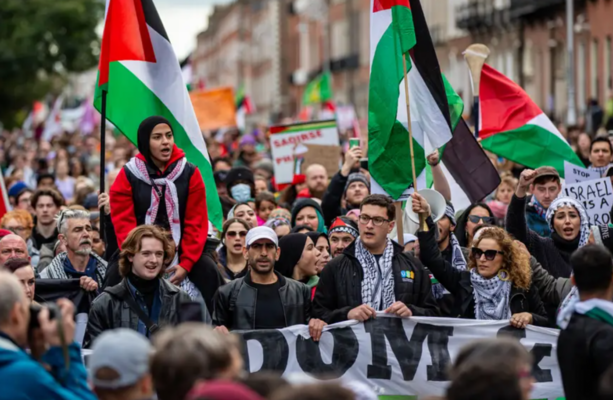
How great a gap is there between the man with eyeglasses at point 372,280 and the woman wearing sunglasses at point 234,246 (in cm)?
166

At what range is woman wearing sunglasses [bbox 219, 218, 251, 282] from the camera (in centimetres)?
1010

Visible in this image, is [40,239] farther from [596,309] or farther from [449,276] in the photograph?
[596,309]

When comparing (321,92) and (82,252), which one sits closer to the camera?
(82,252)

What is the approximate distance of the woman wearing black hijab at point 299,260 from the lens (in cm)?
952

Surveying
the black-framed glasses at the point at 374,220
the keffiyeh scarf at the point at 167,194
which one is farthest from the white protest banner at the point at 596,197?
the keffiyeh scarf at the point at 167,194

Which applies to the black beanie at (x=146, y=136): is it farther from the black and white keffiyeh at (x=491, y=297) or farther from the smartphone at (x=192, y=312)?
the smartphone at (x=192, y=312)

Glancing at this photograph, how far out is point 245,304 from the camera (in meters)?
8.36

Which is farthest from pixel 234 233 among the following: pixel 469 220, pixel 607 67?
pixel 607 67

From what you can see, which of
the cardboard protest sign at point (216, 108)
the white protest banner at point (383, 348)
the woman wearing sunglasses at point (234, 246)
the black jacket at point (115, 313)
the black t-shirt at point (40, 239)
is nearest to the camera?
the black jacket at point (115, 313)

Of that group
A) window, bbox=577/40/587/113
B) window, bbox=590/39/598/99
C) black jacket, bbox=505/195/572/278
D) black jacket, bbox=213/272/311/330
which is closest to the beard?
black jacket, bbox=213/272/311/330

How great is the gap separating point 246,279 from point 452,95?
14.3 feet

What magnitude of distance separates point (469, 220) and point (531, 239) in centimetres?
89

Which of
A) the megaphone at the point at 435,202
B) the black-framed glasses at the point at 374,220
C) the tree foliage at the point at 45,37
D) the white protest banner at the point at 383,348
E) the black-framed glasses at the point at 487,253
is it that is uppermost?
the tree foliage at the point at 45,37

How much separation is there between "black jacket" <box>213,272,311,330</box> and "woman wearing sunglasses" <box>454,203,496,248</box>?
7.49 ft
